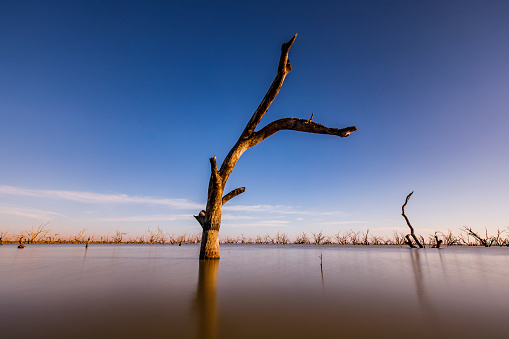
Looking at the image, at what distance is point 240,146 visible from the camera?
7.97 m

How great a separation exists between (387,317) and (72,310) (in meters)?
3.02

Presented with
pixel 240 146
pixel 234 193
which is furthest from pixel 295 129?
pixel 234 193

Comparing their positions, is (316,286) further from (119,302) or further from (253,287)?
(119,302)

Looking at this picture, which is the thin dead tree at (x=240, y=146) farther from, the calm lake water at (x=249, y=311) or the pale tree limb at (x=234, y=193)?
the calm lake water at (x=249, y=311)

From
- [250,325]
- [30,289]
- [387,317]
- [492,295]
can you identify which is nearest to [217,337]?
[250,325]

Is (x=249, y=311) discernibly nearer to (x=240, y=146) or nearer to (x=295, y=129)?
(x=240, y=146)

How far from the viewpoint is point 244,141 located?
26.2ft

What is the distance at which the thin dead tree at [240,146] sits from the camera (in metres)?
7.52

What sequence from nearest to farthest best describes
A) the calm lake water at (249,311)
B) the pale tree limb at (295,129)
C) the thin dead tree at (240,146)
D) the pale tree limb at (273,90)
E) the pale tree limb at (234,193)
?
the calm lake water at (249,311), the pale tree limb at (273,90), the pale tree limb at (295,129), the thin dead tree at (240,146), the pale tree limb at (234,193)

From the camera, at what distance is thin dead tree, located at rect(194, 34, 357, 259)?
7.52m

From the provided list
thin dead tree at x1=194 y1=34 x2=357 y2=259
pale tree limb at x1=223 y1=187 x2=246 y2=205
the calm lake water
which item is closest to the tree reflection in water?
the calm lake water

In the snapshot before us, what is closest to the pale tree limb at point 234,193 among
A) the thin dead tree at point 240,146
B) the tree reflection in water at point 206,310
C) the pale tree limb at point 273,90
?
the thin dead tree at point 240,146

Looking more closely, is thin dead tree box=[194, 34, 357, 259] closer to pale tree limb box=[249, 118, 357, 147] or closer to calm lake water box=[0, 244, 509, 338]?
pale tree limb box=[249, 118, 357, 147]

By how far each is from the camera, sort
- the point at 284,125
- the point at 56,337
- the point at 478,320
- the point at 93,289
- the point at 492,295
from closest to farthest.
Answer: the point at 56,337, the point at 478,320, the point at 492,295, the point at 93,289, the point at 284,125
